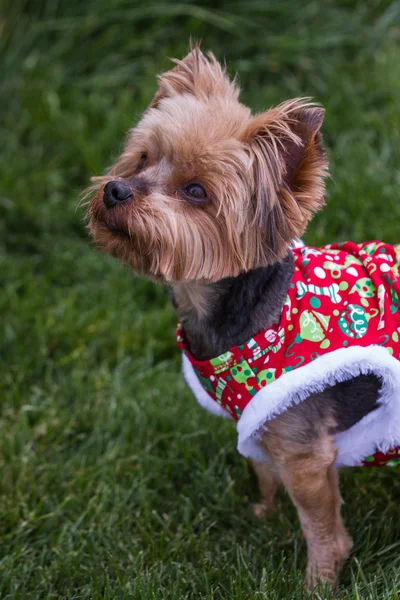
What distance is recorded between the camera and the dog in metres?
2.54

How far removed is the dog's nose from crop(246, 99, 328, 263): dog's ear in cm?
44

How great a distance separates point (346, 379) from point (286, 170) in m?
0.74

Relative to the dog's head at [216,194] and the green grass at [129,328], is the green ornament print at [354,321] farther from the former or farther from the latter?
the green grass at [129,328]

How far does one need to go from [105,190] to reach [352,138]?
2.92 meters

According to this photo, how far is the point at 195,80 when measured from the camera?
2.88m

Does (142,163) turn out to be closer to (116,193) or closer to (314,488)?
(116,193)

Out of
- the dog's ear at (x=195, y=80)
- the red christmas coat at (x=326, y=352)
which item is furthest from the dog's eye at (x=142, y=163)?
the red christmas coat at (x=326, y=352)

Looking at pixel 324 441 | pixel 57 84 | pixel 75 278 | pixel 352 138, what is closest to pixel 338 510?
pixel 324 441

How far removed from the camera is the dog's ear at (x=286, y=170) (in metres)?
2.48

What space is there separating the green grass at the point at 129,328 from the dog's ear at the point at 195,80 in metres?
1.42

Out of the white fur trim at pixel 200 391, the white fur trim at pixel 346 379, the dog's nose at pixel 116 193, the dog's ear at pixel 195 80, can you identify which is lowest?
the white fur trim at pixel 346 379

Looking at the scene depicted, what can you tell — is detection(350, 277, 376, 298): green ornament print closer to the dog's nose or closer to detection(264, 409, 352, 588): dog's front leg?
detection(264, 409, 352, 588): dog's front leg

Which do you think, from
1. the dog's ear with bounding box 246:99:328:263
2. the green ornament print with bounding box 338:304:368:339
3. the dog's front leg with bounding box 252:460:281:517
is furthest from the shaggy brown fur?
→ the dog's front leg with bounding box 252:460:281:517

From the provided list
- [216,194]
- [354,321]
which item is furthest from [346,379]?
[216,194]
